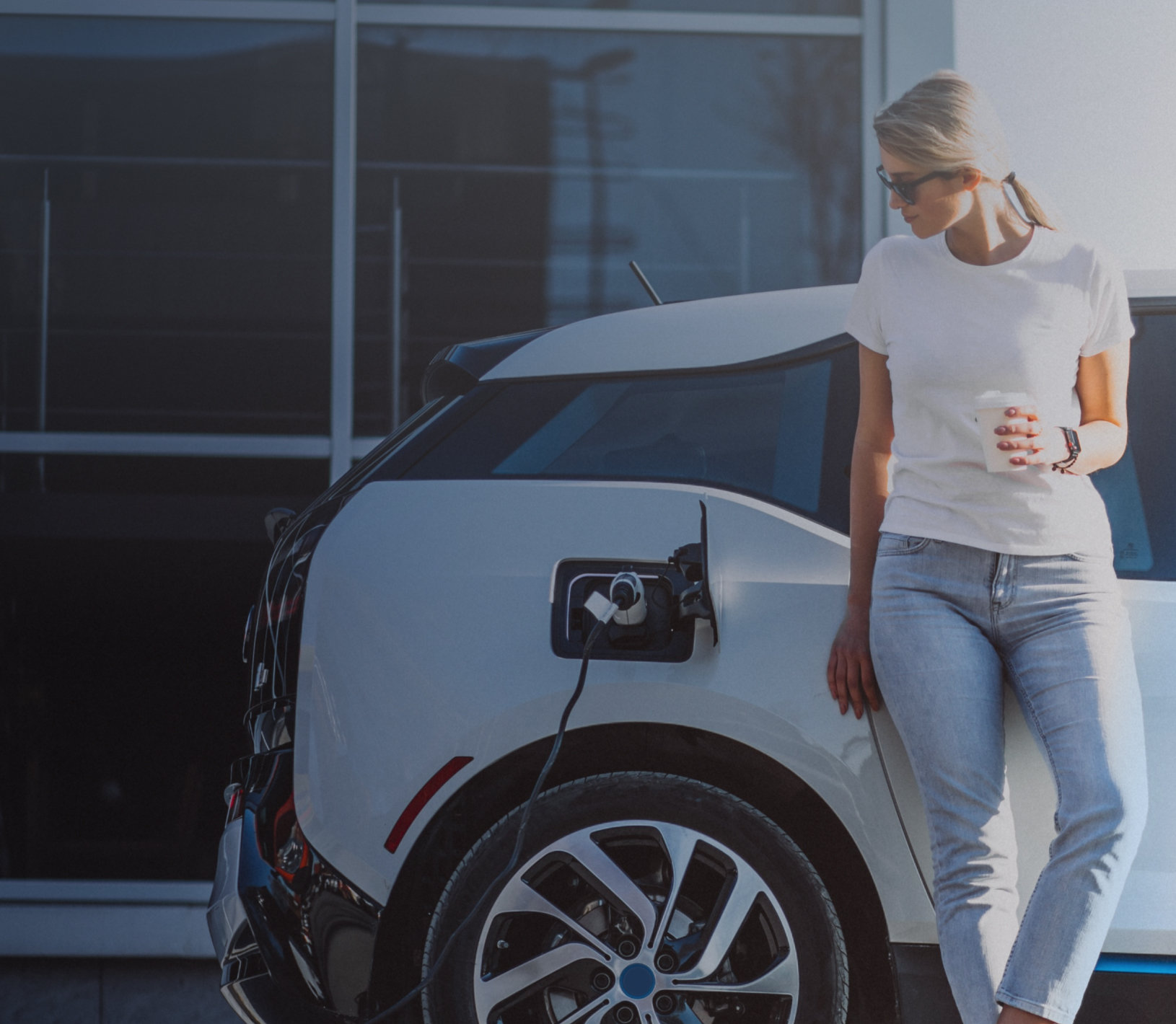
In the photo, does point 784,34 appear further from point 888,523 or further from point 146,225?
point 888,523

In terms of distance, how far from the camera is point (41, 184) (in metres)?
4.52

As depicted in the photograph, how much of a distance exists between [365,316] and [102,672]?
1686mm

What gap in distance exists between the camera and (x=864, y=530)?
1.90 metres

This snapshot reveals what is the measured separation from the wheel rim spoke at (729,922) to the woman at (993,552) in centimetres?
30

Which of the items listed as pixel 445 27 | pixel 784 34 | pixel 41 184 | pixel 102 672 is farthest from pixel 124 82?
pixel 784 34

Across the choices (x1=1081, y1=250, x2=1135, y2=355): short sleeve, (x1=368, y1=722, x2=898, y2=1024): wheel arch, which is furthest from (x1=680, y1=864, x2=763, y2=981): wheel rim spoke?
(x1=1081, y1=250, x2=1135, y2=355): short sleeve

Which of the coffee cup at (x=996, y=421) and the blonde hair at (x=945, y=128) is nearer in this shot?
the coffee cup at (x=996, y=421)

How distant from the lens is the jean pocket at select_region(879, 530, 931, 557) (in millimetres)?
1775

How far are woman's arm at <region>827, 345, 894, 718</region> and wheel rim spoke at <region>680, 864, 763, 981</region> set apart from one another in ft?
1.06

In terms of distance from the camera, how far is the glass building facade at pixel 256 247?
436cm

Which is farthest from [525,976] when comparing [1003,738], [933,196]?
[933,196]

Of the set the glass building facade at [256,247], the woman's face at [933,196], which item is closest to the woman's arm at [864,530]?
the woman's face at [933,196]

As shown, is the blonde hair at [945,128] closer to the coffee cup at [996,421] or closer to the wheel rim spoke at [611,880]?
the coffee cup at [996,421]

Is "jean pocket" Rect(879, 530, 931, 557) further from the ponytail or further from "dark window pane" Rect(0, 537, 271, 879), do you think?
"dark window pane" Rect(0, 537, 271, 879)
